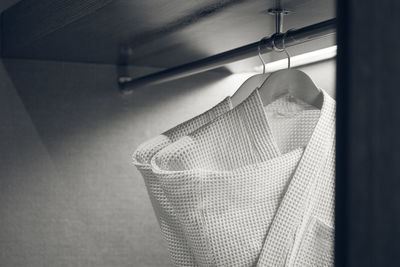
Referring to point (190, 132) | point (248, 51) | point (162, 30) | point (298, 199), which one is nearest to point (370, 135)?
point (298, 199)

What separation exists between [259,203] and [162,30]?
49 cm

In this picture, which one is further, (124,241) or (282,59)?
(124,241)

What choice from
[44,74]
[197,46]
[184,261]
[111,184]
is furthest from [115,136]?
[184,261]

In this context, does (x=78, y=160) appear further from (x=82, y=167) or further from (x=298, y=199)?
(x=298, y=199)

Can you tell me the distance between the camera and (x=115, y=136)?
1.41 metres

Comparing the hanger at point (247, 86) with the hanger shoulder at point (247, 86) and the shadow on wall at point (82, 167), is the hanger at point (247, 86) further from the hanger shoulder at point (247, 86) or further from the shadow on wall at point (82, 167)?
the shadow on wall at point (82, 167)

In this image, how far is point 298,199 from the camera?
60 centimetres

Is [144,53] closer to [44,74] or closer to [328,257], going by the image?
[44,74]

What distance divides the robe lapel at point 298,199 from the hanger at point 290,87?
2.5 inches

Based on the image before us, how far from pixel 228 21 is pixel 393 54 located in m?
0.77

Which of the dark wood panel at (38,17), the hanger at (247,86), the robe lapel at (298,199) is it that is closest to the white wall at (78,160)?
the dark wood panel at (38,17)

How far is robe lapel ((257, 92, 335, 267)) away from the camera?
0.59m

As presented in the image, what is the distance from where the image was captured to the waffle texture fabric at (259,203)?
1.94 feet

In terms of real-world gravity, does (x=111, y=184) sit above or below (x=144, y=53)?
below
